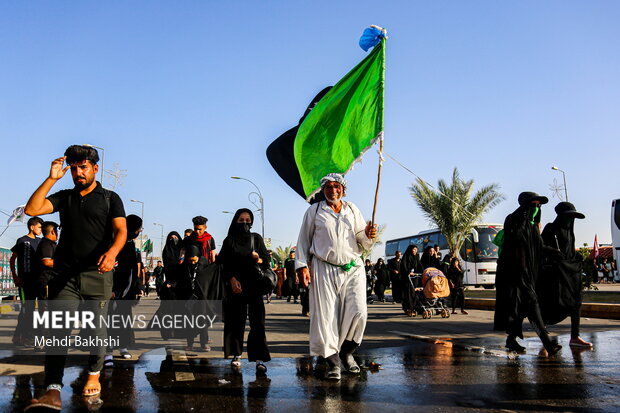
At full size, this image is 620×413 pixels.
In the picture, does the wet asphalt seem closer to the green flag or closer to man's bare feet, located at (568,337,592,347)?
man's bare feet, located at (568,337,592,347)

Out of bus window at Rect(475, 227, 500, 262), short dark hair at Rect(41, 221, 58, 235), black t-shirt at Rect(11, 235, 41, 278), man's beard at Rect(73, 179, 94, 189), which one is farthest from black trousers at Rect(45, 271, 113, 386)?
bus window at Rect(475, 227, 500, 262)

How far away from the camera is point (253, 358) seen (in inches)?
223

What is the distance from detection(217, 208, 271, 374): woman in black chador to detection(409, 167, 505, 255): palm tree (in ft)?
84.6

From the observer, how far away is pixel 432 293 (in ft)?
41.2

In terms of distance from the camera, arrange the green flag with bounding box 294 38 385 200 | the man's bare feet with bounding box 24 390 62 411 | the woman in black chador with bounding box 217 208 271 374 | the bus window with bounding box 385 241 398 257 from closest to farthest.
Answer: the man's bare feet with bounding box 24 390 62 411
the woman in black chador with bounding box 217 208 271 374
the green flag with bounding box 294 38 385 200
the bus window with bounding box 385 241 398 257

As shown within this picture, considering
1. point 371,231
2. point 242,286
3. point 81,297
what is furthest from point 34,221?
point 371,231

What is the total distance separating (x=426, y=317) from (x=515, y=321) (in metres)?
6.23

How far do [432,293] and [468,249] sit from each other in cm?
2045

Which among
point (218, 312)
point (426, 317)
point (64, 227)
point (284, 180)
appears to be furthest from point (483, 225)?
point (64, 227)

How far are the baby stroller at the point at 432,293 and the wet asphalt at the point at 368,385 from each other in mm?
6036

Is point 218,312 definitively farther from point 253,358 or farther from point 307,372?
point 307,372

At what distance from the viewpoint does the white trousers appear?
17.4ft

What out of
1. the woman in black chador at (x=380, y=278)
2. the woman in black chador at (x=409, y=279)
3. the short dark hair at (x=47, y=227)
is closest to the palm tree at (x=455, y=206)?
the woman in black chador at (x=380, y=278)

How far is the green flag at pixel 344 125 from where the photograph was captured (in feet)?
20.9
